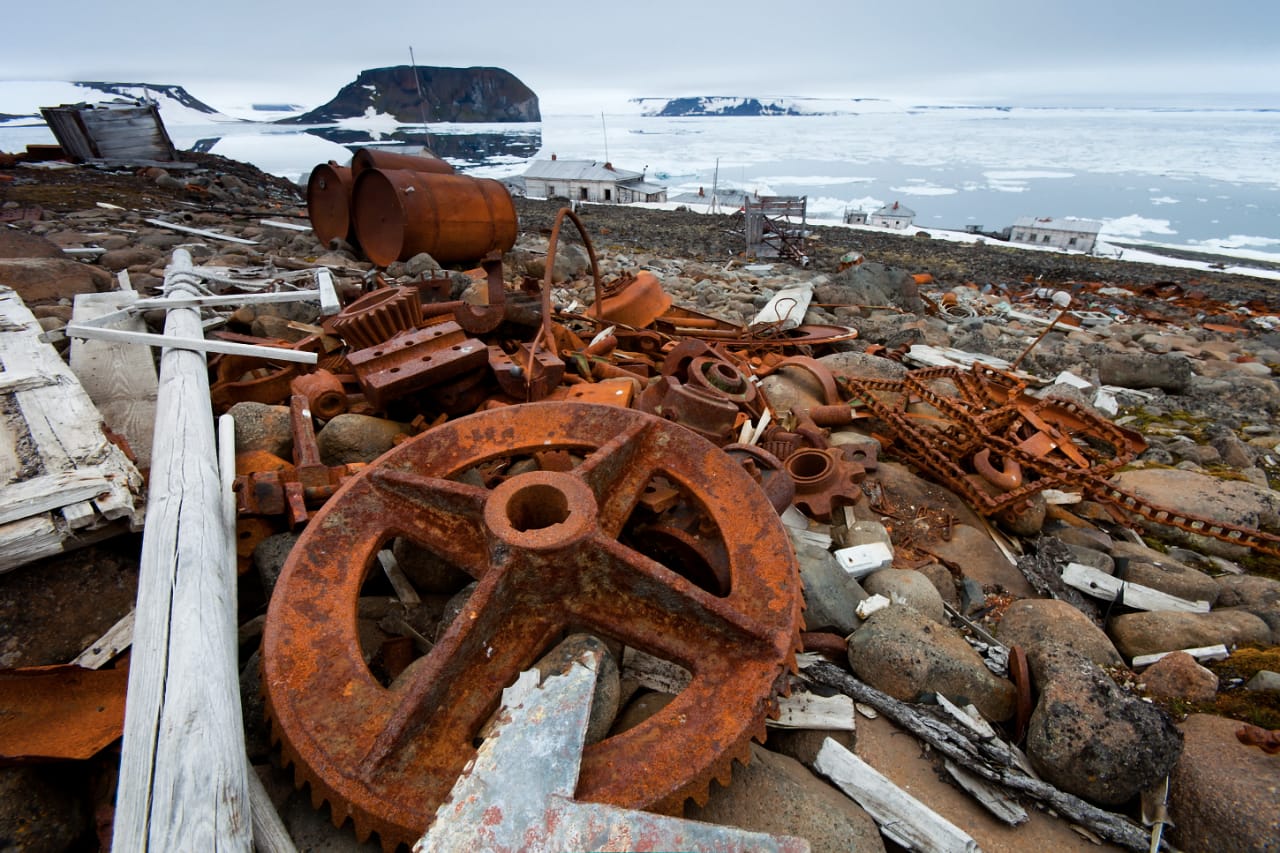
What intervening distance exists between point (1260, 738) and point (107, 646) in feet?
11.1

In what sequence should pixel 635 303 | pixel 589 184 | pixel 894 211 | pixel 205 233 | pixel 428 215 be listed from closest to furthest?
1. pixel 635 303
2. pixel 428 215
3. pixel 205 233
4. pixel 894 211
5. pixel 589 184

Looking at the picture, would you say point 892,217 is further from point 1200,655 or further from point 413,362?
point 413,362

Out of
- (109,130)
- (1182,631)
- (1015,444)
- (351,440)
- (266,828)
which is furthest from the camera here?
(109,130)

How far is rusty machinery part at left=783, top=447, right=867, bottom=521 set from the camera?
281 cm

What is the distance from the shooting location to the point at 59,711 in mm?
1536

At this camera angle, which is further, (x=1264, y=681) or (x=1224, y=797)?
(x=1264, y=681)

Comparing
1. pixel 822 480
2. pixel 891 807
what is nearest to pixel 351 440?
pixel 822 480

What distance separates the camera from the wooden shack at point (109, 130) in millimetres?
15328

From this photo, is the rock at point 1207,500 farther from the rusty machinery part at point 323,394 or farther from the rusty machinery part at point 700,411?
the rusty machinery part at point 323,394

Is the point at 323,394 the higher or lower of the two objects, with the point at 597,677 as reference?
higher

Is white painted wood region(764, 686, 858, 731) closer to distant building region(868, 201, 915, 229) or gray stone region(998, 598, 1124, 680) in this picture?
gray stone region(998, 598, 1124, 680)

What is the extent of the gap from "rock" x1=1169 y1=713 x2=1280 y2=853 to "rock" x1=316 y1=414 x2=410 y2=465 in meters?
3.13

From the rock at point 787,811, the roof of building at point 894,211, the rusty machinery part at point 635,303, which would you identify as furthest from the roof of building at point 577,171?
the rock at point 787,811

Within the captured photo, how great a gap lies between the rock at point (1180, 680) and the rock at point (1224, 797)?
22 centimetres
